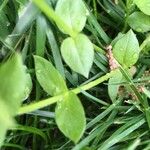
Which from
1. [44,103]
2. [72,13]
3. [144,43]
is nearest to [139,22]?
[144,43]

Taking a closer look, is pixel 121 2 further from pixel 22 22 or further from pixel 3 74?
pixel 3 74

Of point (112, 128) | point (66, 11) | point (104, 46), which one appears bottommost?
point (112, 128)

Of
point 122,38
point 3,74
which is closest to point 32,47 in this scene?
point 122,38

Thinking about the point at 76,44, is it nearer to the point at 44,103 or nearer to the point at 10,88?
the point at 44,103

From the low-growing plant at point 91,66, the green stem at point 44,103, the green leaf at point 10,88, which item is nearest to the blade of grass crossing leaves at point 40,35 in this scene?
the low-growing plant at point 91,66

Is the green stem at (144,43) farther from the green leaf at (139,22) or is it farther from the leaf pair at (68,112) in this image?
the leaf pair at (68,112)

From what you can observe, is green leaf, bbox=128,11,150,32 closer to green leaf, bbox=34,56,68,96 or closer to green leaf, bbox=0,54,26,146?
green leaf, bbox=34,56,68,96
